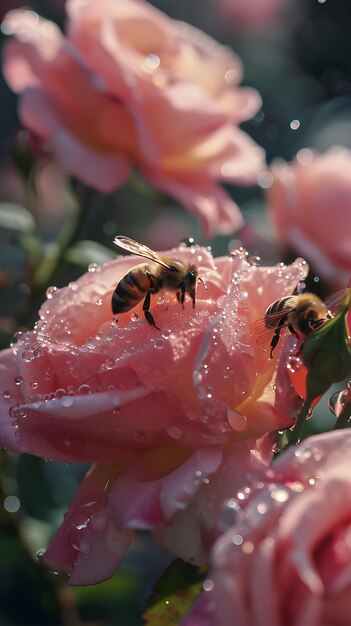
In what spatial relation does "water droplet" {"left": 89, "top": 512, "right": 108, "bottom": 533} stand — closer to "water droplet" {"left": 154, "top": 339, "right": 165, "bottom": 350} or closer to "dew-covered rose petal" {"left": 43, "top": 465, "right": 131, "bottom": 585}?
"dew-covered rose petal" {"left": 43, "top": 465, "right": 131, "bottom": 585}

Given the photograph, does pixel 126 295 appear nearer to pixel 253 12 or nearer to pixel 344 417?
pixel 344 417

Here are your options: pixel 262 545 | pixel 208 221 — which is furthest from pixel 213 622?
pixel 208 221

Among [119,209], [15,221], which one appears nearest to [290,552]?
[15,221]

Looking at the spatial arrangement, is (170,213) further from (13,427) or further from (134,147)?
(13,427)

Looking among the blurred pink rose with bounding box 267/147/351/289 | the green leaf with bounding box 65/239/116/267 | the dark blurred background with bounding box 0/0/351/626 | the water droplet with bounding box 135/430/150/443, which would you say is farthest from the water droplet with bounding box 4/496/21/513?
the water droplet with bounding box 135/430/150/443

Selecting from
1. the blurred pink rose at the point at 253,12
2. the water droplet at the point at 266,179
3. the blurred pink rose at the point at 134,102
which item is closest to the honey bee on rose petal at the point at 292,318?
the blurred pink rose at the point at 134,102

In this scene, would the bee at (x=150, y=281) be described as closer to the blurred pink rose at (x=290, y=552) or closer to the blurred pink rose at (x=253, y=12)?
the blurred pink rose at (x=290, y=552)

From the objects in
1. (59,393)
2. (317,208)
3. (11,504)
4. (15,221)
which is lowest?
(11,504)
